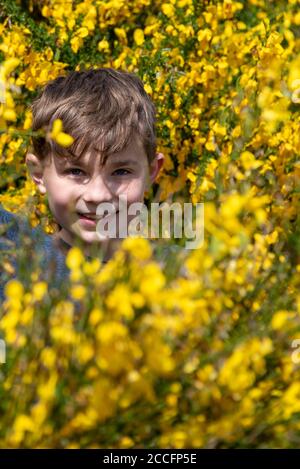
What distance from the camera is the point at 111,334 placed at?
103cm

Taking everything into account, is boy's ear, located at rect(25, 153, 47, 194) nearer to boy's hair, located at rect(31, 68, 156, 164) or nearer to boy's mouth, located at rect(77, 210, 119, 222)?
boy's hair, located at rect(31, 68, 156, 164)

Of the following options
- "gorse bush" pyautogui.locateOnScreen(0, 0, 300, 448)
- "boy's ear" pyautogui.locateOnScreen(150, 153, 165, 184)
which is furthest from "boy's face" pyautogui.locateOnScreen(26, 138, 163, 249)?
"gorse bush" pyautogui.locateOnScreen(0, 0, 300, 448)

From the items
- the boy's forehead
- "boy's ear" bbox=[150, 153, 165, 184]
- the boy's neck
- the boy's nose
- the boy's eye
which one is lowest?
the boy's neck

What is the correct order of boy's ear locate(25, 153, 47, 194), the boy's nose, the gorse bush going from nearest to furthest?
1. the gorse bush
2. the boy's nose
3. boy's ear locate(25, 153, 47, 194)

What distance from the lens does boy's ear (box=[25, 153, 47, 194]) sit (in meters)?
2.16

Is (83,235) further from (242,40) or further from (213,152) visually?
(242,40)

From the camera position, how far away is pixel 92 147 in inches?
79.6

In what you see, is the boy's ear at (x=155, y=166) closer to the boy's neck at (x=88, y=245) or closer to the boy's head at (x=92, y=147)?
the boy's head at (x=92, y=147)

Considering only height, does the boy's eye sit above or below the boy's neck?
above

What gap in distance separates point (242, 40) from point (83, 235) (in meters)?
1.10

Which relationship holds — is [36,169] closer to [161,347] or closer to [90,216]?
[90,216]

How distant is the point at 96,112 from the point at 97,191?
0.23 meters
